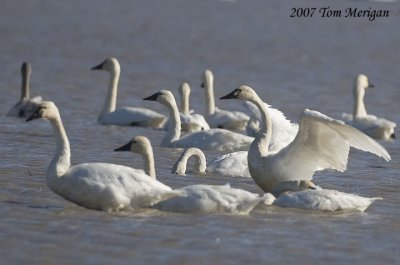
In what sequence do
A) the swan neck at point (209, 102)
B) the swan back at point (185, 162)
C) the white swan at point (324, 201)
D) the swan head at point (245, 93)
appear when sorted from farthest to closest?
the swan neck at point (209, 102), the swan back at point (185, 162), the swan head at point (245, 93), the white swan at point (324, 201)

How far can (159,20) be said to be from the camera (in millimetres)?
41375

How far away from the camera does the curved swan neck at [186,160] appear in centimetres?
1175

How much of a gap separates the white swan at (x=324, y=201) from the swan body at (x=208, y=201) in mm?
607

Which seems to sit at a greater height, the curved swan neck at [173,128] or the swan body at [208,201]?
the curved swan neck at [173,128]

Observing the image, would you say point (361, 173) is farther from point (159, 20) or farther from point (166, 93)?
point (159, 20)

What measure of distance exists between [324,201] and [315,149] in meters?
0.99

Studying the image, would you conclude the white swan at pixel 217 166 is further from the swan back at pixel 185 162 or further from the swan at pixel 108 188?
the swan at pixel 108 188

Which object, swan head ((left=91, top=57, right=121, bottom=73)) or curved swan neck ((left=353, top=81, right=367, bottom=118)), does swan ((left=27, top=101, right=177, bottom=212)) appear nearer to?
curved swan neck ((left=353, top=81, right=367, bottom=118))

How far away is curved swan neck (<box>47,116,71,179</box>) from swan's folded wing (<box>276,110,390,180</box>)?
1997mm

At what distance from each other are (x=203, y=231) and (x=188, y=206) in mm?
512

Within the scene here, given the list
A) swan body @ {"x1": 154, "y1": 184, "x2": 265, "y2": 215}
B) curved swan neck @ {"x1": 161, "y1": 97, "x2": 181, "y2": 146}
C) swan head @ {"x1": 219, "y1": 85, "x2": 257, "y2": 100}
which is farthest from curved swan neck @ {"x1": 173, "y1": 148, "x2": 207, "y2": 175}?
curved swan neck @ {"x1": 161, "y1": 97, "x2": 181, "y2": 146}

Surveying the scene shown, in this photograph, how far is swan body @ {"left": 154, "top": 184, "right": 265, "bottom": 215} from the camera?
9.34 metres

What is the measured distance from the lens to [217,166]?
471 inches

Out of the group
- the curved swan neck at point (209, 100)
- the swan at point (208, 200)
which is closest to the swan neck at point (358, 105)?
the curved swan neck at point (209, 100)
